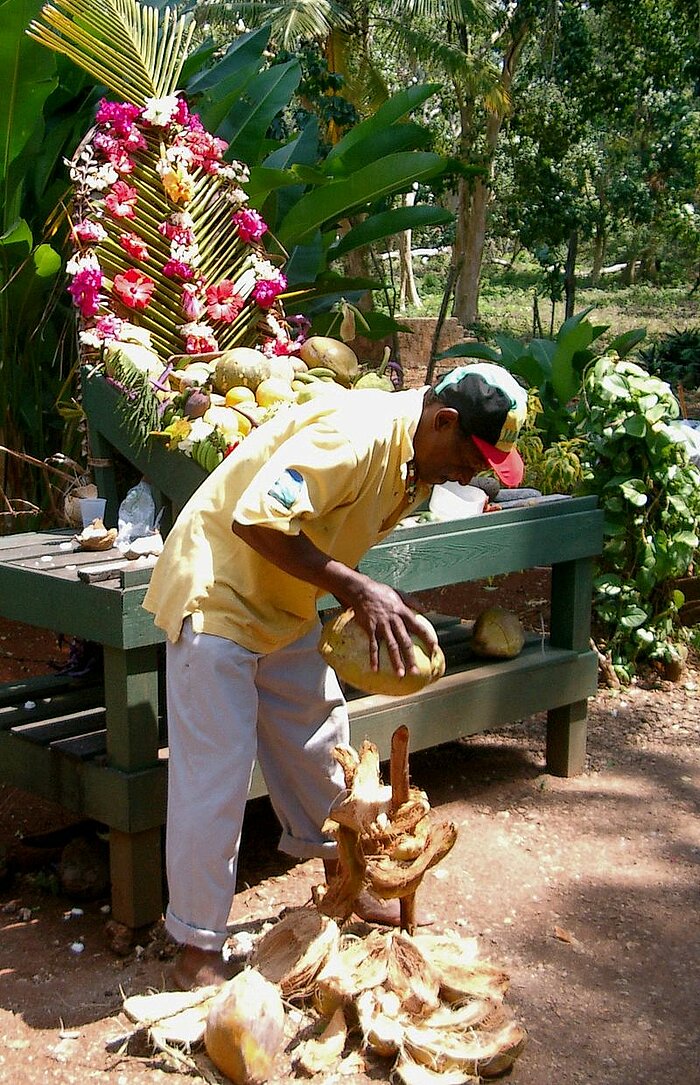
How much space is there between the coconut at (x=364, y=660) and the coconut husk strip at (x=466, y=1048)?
740 millimetres

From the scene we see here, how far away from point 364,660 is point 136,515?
1378 millimetres

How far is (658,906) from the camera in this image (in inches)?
134

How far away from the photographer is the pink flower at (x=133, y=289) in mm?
3879

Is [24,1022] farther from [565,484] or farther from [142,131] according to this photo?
[565,484]

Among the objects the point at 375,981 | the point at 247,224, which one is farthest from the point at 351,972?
the point at 247,224

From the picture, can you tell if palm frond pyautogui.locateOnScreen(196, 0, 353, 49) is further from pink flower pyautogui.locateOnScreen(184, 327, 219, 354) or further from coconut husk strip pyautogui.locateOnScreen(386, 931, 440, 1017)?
coconut husk strip pyautogui.locateOnScreen(386, 931, 440, 1017)

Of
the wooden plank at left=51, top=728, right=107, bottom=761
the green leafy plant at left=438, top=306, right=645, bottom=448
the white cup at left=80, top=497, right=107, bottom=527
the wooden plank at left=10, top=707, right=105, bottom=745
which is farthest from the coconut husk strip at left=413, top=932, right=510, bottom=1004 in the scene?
the green leafy plant at left=438, top=306, right=645, bottom=448

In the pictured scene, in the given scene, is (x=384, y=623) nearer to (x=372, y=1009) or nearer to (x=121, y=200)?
(x=372, y=1009)

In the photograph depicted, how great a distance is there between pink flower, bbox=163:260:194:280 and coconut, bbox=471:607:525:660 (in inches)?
61.8

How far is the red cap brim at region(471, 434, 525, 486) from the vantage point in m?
2.44

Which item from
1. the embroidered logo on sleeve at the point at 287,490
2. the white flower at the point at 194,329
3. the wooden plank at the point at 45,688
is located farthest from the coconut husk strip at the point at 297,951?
the white flower at the point at 194,329

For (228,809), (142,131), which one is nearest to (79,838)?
(228,809)

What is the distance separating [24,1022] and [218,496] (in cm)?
130

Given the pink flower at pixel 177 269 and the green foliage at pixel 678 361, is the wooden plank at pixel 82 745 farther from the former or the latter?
the green foliage at pixel 678 361
